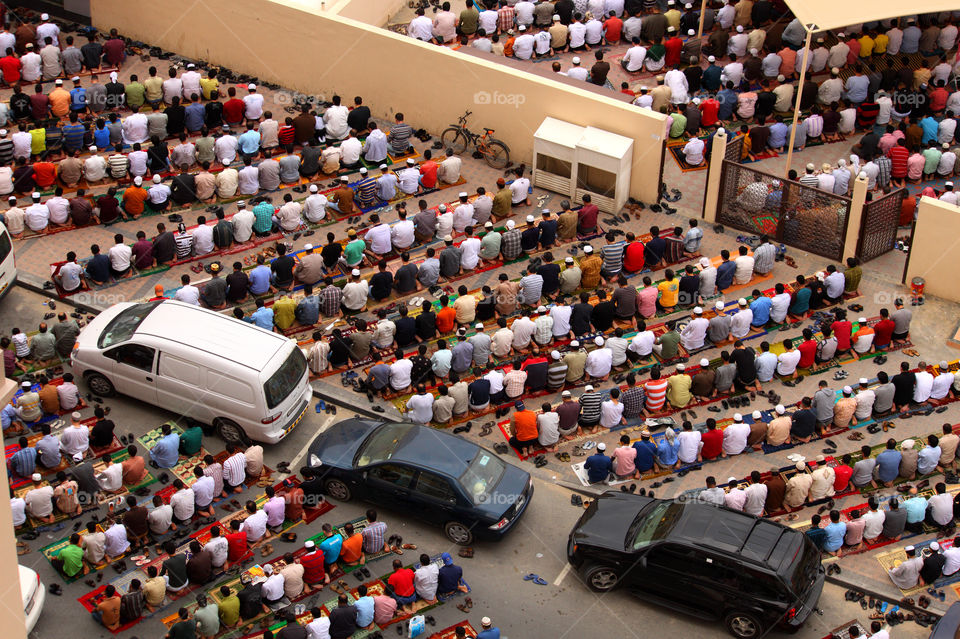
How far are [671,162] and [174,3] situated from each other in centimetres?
1300

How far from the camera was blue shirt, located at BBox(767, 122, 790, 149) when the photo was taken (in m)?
34.3

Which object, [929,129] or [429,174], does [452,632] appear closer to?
[429,174]

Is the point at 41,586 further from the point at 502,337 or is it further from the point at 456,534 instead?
→ the point at 502,337

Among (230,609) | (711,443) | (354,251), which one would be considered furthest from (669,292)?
(230,609)

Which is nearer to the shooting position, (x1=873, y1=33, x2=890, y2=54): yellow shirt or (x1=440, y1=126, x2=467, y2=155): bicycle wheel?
(x1=440, y1=126, x2=467, y2=155): bicycle wheel

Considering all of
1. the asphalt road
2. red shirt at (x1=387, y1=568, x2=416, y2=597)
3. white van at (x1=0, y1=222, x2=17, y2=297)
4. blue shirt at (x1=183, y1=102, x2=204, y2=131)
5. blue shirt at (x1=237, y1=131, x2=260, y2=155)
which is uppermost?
blue shirt at (x1=183, y1=102, x2=204, y2=131)

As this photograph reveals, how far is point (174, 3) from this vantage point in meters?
35.7

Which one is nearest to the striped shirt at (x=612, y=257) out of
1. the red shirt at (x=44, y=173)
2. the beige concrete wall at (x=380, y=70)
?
the beige concrete wall at (x=380, y=70)

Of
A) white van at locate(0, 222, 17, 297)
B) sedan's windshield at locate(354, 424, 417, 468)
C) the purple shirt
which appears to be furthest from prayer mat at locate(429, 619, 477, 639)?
white van at locate(0, 222, 17, 297)

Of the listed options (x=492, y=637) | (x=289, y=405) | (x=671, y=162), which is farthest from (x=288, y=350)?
(x=671, y=162)

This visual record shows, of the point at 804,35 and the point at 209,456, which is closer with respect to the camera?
the point at 209,456

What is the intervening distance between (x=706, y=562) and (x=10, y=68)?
2189cm

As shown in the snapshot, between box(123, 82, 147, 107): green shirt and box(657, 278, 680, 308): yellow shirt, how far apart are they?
44.7 feet

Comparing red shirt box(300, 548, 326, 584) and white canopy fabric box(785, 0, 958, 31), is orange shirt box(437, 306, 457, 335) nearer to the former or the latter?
red shirt box(300, 548, 326, 584)
